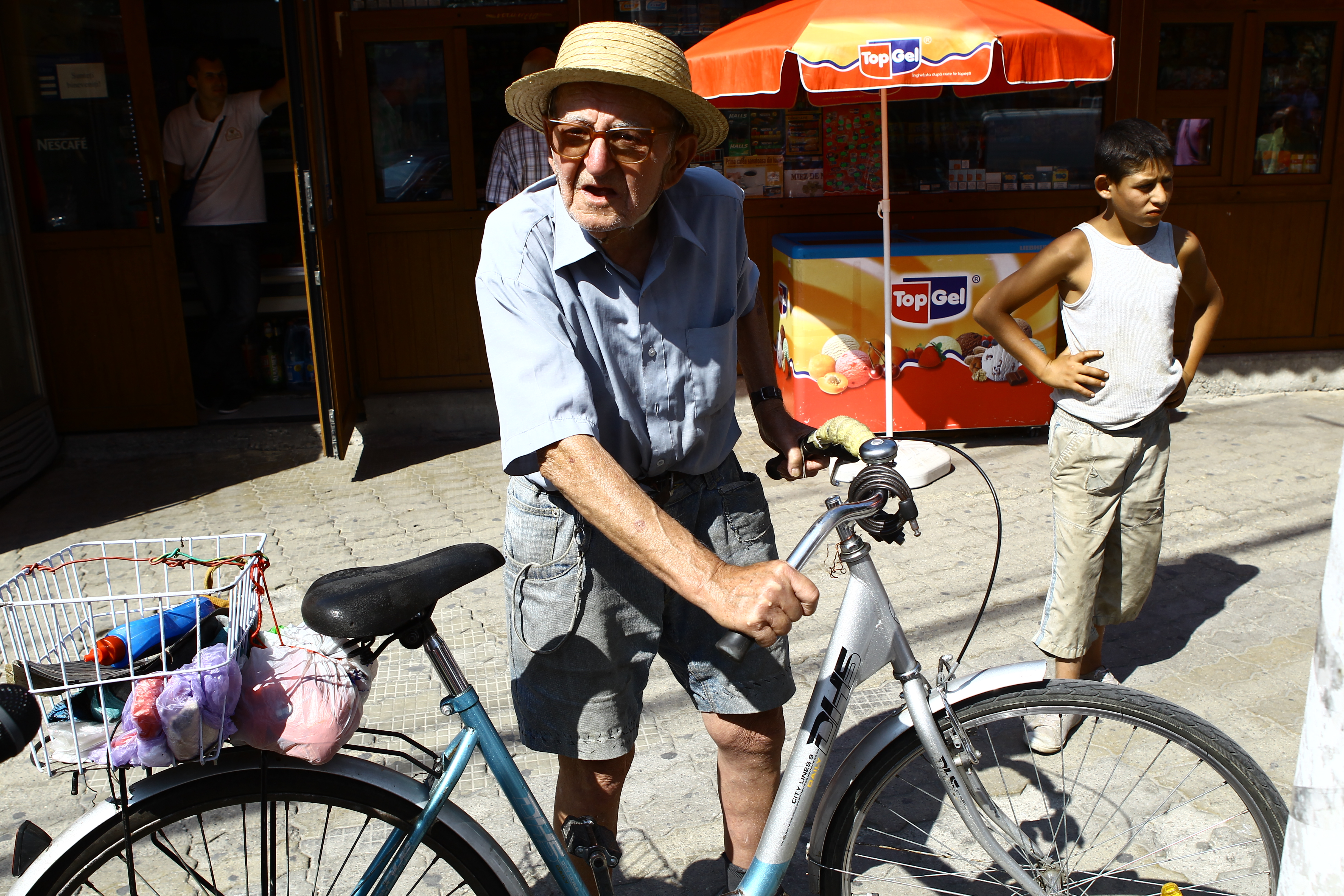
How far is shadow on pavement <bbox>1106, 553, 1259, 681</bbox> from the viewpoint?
386 cm

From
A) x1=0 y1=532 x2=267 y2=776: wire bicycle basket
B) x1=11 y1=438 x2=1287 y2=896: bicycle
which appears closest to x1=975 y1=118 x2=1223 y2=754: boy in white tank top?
x1=11 y1=438 x2=1287 y2=896: bicycle

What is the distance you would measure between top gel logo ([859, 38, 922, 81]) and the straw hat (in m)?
3.10

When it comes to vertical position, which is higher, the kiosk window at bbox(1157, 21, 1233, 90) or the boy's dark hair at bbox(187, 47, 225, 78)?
the boy's dark hair at bbox(187, 47, 225, 78)

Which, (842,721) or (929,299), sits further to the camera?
(929,299)

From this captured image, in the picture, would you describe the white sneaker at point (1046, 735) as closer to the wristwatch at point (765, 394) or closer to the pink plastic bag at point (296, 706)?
the wristwatch at point (765, 394)

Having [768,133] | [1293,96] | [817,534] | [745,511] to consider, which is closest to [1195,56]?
[1293,96]

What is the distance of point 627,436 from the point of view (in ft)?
6.79

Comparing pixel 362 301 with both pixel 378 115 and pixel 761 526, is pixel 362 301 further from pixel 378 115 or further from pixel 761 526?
pixel 761 526

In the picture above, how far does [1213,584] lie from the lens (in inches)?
173

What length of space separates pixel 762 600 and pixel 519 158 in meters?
5.28

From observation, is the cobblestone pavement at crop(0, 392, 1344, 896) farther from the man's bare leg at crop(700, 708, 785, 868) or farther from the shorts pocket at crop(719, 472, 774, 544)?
the shorts pocket at crop(719, 472, 774, 544)

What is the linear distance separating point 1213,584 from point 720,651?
3.06 meters

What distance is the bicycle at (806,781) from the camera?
1.79 metres

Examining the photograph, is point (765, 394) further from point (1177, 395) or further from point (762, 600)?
point (1177, 395)
